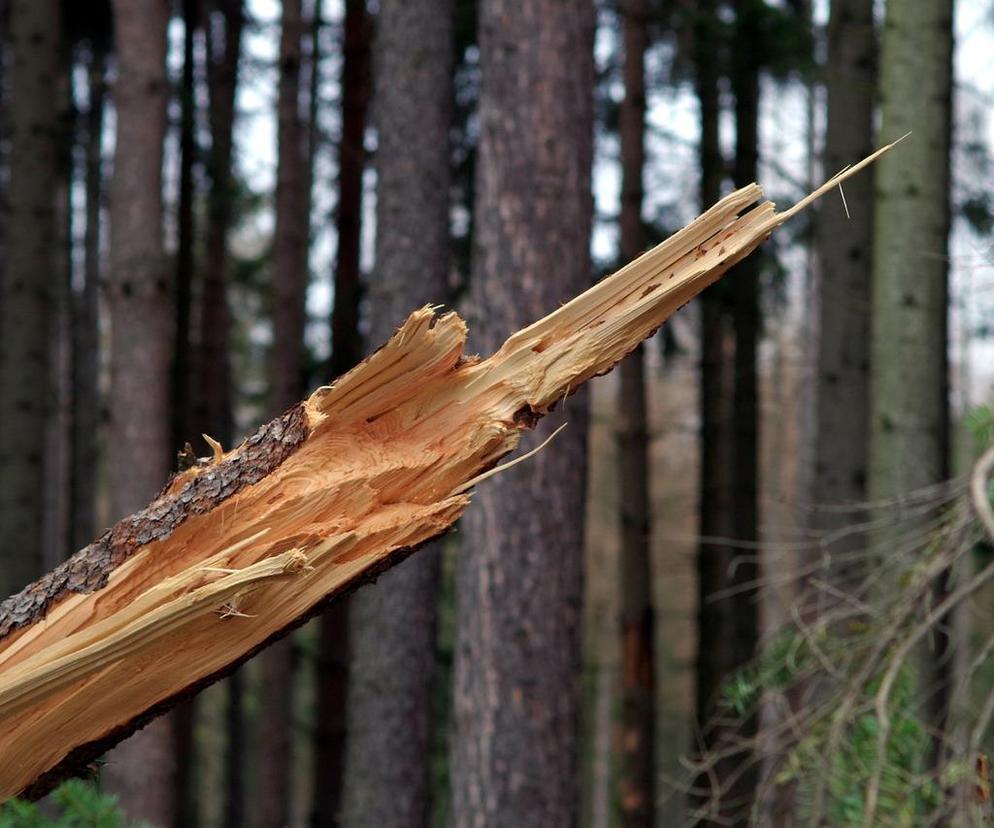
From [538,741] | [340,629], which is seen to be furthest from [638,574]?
[538,741]

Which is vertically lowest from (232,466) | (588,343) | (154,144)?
(232,466)

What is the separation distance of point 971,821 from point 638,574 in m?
7.14

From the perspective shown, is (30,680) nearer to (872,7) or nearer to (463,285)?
(872,7)

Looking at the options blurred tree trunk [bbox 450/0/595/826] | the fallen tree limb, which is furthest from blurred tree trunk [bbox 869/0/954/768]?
the fallen tree limb

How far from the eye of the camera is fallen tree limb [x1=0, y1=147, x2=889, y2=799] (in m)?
2.45

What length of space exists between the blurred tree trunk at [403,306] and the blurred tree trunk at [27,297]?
2.71 metres

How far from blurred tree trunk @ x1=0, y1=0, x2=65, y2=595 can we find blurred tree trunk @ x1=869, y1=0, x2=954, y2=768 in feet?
19.6

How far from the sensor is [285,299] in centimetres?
1062

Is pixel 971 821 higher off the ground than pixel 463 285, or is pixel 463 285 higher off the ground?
A: pixel 463 285

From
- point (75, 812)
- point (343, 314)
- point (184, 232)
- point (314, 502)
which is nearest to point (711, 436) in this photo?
point (343, 314)

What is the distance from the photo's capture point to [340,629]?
33.7ft

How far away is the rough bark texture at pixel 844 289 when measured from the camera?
7.26 meters

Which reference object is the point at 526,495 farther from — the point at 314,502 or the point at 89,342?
the point at 89,342

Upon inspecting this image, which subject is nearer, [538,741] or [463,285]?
[538,741]
